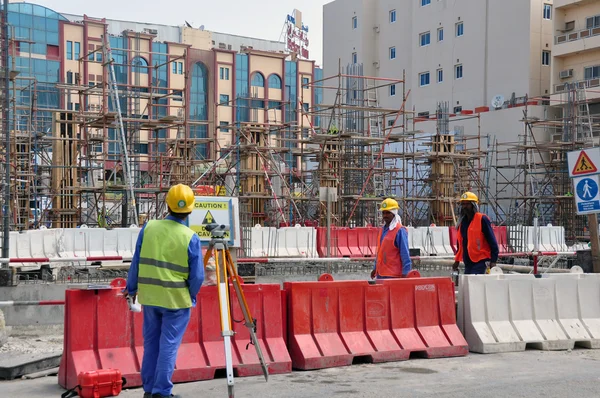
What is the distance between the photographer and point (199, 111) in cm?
7188

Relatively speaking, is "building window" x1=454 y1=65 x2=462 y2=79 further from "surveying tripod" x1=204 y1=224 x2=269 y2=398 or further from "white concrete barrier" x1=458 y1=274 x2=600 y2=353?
"surveying tripod" x1=204 y1=224 x2=269 y2=398

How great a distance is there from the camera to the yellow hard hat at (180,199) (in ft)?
22.7

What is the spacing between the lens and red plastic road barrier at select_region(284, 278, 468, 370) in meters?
9.12

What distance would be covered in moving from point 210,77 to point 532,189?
40.9 meters

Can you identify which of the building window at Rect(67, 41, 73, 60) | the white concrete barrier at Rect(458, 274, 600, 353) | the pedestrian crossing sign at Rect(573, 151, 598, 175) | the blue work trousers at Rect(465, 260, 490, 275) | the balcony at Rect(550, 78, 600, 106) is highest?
the building window at Rect(67, 41, 73, 60)

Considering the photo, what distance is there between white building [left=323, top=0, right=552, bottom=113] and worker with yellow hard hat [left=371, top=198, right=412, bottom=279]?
38848 millimetres

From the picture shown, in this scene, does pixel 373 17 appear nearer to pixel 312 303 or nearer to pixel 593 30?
pixel 593 30

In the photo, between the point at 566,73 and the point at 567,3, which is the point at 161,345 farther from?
the point at 567,3

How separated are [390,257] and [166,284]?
4309 mm

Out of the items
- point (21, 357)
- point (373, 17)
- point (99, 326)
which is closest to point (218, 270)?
point (99, 326)

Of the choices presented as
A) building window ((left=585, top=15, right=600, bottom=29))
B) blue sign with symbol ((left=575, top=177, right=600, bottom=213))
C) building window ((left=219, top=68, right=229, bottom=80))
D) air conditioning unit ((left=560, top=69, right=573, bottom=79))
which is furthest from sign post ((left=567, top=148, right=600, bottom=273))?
building window ((left=219, top=68, right=229, bottom=80))

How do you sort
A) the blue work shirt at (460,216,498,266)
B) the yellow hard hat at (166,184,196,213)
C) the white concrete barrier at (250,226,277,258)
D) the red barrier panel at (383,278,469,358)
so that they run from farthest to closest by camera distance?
the white concrete barrier at (250,226,277,258), the blue work shirt at (460,216,498,266), the red barrier panel at (383,278,469,358), the yellow hard hat at (166,184,196,213)

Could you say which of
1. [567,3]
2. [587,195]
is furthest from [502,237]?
[567,3]

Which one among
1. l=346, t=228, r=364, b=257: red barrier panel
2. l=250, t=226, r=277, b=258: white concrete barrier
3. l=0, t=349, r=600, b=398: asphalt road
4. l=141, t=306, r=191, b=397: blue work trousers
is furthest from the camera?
l=346, t=228, r=364, b=257: red barrier panel
